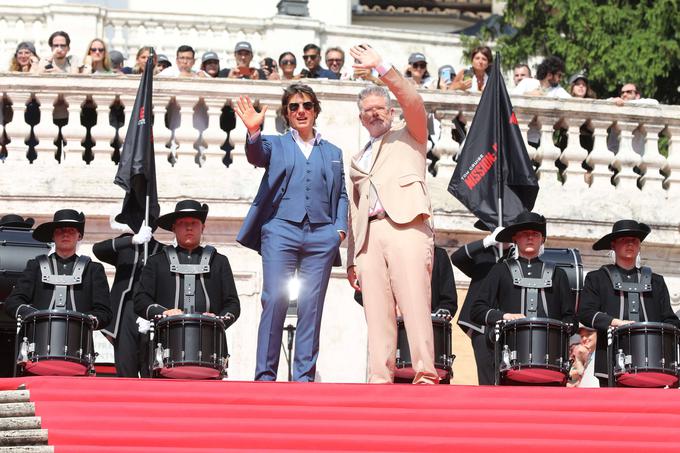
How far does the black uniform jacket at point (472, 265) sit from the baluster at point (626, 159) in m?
2.52

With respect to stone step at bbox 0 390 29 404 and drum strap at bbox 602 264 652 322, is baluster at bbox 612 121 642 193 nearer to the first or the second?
drum strap at bbox 602 264 652 322

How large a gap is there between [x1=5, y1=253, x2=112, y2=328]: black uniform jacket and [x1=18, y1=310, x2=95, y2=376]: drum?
1.60 ft

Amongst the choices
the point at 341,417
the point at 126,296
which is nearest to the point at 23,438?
the point at 341,417

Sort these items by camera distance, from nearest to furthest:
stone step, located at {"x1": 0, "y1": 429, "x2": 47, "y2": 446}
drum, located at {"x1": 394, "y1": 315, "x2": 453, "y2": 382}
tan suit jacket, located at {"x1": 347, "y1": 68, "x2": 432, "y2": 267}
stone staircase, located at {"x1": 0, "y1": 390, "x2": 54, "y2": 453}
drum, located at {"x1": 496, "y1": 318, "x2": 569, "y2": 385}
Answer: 1. stone staircase, located at {"x1": 0, "y1": 390, "x2": 54, "y2": 453}
2. stone step, located at {"x1": 0, "y1": 429, "x2": 47, "y2": 446}
3. tan suit jacket, located at {"x1": 347, "y1": 68, "x2": 432, "y2": 267}
4. drum, located at {"x1": 496, "y1": 318, "x2": 569, "y2": 385}
5. drum, located at {"x1": 394, "y1": 315, "x2": 453, "y2": 382}

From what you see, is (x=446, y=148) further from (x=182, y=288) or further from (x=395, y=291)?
(x=395, y=291)

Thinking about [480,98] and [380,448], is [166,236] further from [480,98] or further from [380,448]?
[380,448]

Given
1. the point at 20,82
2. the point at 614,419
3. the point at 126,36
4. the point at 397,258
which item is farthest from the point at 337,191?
the point at 126,36

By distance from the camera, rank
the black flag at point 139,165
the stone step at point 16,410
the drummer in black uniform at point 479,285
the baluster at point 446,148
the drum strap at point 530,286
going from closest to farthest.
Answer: the stone step at point 16,410
the drum strap at point 530,286
the drummer in black uniform at point 479,285
the black flag at point 139,165
the baluster at point 446,148

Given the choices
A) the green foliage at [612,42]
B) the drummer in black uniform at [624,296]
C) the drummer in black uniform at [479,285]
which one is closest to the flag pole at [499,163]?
the drummer in black uniform at [479,285]

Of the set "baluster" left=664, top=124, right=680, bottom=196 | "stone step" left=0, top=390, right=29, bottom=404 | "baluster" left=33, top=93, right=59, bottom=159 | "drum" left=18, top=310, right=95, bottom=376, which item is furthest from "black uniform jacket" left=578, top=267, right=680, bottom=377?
"baluster" left=33, top=93, right=59, bottom=159

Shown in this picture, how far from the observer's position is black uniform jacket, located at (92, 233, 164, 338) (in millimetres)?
15664

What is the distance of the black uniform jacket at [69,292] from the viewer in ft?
49.4

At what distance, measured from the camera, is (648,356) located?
1454 centimetres

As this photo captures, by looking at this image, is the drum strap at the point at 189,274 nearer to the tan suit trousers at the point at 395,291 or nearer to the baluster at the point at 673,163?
the tan suit trousers at the point at 395,291
